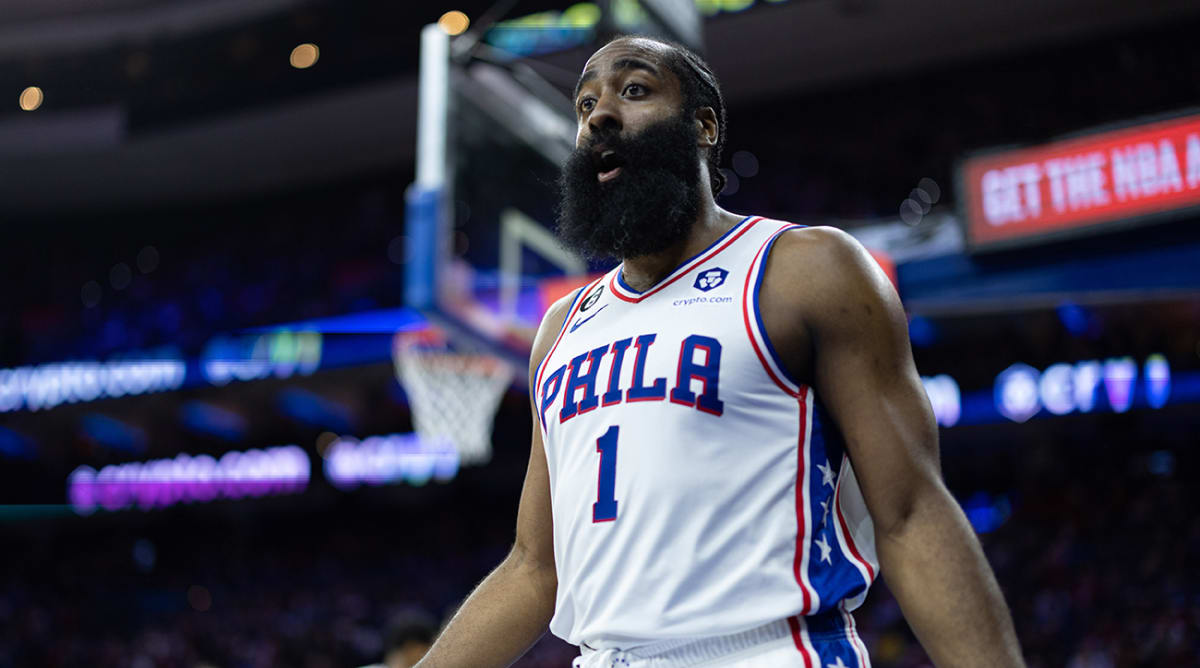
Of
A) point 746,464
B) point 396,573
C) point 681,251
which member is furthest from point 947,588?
point 396,573

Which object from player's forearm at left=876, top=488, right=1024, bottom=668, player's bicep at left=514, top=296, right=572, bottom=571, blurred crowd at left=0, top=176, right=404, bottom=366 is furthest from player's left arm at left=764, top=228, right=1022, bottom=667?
blurred crowd at left=0, top=176, right=404, bottom=366

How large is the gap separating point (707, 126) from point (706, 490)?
2.27 ft

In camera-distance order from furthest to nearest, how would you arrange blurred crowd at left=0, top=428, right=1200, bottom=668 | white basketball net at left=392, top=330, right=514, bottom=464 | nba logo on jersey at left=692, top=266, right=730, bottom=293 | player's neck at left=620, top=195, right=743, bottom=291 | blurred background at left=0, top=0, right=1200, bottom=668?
1. blurred crowd at left=0, top=428, right=1200, bottom=668
2. white basketball net at left=392, top=330, right=514, bottom=464
3. blurred background at left=0, top=0, right=1200, bottom=668
4. player's neck at left=620, top=195, right=743, bottom=291
5. nba logo on jersey at left=692, top=266, right=730, bottom=293

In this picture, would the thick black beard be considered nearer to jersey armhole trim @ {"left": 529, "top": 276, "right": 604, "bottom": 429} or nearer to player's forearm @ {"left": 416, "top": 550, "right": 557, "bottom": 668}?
jersey armhole trim @ {"left": 529, "top": 276, "right": 604, "bottom": 429}

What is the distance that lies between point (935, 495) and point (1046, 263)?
663 cm

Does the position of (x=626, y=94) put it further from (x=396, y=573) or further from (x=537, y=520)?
(x=396, y=573)

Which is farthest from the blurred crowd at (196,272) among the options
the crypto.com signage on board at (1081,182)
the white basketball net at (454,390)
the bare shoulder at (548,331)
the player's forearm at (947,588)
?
the player's forearm at (947,588)

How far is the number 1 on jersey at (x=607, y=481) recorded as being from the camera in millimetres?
1680

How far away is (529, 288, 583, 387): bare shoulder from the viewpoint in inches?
82.7

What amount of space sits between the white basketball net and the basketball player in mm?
5986

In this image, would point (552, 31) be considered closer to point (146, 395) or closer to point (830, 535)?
point (830, 535)

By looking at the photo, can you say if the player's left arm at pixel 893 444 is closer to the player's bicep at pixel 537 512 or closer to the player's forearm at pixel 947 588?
the player's forearm at pixel 947 588

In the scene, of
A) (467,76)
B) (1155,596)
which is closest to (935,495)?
(467,76)

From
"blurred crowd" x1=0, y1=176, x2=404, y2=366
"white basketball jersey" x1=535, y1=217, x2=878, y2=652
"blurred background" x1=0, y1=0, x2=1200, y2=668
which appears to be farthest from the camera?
"blurred crowd" x1=0, y1=176, x2=404, y2=366
